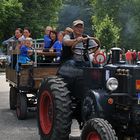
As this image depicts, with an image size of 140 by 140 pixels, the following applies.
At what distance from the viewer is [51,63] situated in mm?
10477

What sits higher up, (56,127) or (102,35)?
(102,35)

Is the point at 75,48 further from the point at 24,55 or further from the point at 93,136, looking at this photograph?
the point at 24,55

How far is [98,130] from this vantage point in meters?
5.32

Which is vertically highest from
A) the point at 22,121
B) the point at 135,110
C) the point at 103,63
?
the point at 103,63

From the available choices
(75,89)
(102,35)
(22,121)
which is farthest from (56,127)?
(102,35)

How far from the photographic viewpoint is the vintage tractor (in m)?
5.52

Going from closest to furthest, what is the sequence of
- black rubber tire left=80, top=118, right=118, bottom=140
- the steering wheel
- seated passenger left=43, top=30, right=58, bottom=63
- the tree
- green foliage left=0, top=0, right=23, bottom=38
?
black rubber tire left=80, top=118, right=118, bottom=140 → the steering wheel → seated passenger left=43, top=30, right=58, bottom=63 → green foliage left=0, top=0, right=23, bottom=38 → the tree

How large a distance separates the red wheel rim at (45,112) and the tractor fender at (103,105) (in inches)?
53.1

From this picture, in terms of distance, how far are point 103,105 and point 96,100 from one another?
4.3 inches

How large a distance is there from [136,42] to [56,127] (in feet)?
181

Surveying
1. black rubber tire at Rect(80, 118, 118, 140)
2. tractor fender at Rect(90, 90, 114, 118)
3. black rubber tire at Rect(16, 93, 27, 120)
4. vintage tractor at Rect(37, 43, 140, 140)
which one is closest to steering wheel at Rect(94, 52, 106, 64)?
vintage tractor at Rect(37, 43, 140, 140)

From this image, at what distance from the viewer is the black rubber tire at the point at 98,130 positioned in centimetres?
524

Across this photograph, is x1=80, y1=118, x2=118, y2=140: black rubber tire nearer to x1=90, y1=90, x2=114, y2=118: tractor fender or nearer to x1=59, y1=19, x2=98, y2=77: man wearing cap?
x1=90, y1=90, x2=114, y2=118: tractor fender

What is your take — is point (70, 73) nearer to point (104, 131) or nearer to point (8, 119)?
point (104, 131)
